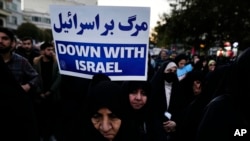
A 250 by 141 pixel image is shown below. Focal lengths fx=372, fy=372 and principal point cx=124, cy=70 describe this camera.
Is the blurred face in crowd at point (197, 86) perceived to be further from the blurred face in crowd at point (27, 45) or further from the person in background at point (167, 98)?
the blurred face in crowd at point (27, 45)

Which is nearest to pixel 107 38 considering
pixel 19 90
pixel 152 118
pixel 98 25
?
pixel 98 25

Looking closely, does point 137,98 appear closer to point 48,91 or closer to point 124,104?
point 124,104

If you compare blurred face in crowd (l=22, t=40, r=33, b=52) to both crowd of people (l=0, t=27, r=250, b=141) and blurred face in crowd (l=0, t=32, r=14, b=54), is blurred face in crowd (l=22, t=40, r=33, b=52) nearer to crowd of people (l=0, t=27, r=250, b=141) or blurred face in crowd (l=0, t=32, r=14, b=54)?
crowd of people (l=0, t=27, r=250, b=141)

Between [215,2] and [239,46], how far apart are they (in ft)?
11.9

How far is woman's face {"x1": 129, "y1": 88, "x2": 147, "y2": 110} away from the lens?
365 centimetres

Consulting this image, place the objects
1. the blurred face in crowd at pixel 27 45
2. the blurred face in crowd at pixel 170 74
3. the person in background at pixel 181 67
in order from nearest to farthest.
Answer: the blurred face in crowd at pixel 170 74, the person in background at pixel 181 67, the blurred face in crowd at pixel 27 45

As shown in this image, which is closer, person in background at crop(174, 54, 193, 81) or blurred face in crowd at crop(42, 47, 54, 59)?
blurred face in crowd at crop(42, 47, 54, 59)

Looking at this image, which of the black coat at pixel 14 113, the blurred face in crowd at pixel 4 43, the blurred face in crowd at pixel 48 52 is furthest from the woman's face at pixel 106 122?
the blurred face in crowd at pixel 48 52

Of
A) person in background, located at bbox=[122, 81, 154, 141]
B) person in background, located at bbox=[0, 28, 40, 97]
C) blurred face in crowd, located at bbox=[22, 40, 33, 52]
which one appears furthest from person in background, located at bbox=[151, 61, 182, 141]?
blurred face in crowd, located at bbox=[22, 40, 33, 52]

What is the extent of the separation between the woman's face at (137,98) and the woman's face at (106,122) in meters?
1.39

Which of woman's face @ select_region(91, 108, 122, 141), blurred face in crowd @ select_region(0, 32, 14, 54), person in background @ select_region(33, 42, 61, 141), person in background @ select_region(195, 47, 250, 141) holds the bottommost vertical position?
person in background @ select_region(33, 42, 61, 141)

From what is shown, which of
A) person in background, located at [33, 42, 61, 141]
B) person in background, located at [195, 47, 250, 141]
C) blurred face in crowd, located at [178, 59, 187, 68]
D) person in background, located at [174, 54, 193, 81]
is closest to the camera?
person in background, located at [195, 47, 250, 141]

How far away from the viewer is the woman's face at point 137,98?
12.0 ft

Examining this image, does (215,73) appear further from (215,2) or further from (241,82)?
(215,2)
